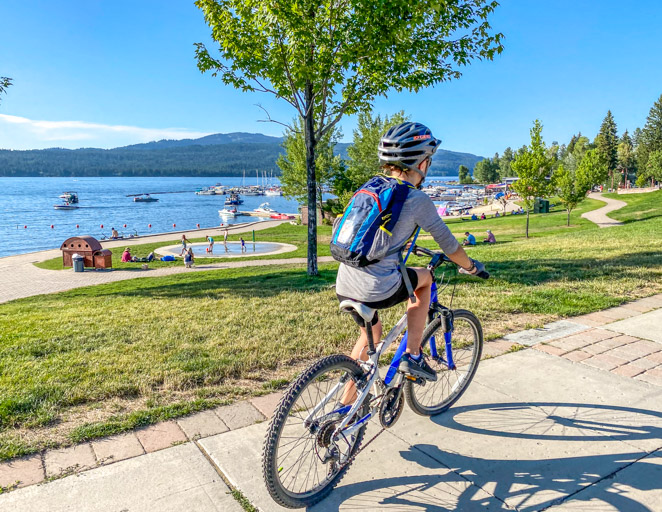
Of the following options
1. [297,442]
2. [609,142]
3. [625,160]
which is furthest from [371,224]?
[625,160]

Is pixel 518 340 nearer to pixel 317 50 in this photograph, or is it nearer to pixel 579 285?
pixel 579 285

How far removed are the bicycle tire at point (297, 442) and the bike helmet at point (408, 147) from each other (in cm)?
116

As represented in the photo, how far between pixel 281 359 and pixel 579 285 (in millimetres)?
5062

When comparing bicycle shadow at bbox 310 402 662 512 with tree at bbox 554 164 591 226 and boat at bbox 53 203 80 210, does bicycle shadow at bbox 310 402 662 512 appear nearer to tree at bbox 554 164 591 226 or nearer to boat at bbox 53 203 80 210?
tree at bbox 554 164 591 226

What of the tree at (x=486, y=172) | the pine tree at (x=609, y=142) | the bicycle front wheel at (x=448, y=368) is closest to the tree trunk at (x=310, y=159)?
the bicycle front wheel at (x=448, y=368)

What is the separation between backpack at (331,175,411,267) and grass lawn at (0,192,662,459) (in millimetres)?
1795

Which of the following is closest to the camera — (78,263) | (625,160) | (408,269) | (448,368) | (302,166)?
(408,269)

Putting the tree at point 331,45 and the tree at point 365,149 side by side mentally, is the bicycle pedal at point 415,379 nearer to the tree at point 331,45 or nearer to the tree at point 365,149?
the tree at point 331,45

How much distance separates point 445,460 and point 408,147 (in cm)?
190

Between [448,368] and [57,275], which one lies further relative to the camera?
[57,275]

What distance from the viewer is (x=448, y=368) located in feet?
12.0

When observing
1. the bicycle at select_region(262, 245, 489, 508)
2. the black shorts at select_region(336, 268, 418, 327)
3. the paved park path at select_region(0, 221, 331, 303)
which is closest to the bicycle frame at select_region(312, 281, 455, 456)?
the bicycle at select_region(262, 245, 489, 508)

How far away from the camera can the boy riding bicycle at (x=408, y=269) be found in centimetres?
Result: 259

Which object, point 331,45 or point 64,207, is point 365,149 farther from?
point 64,207
